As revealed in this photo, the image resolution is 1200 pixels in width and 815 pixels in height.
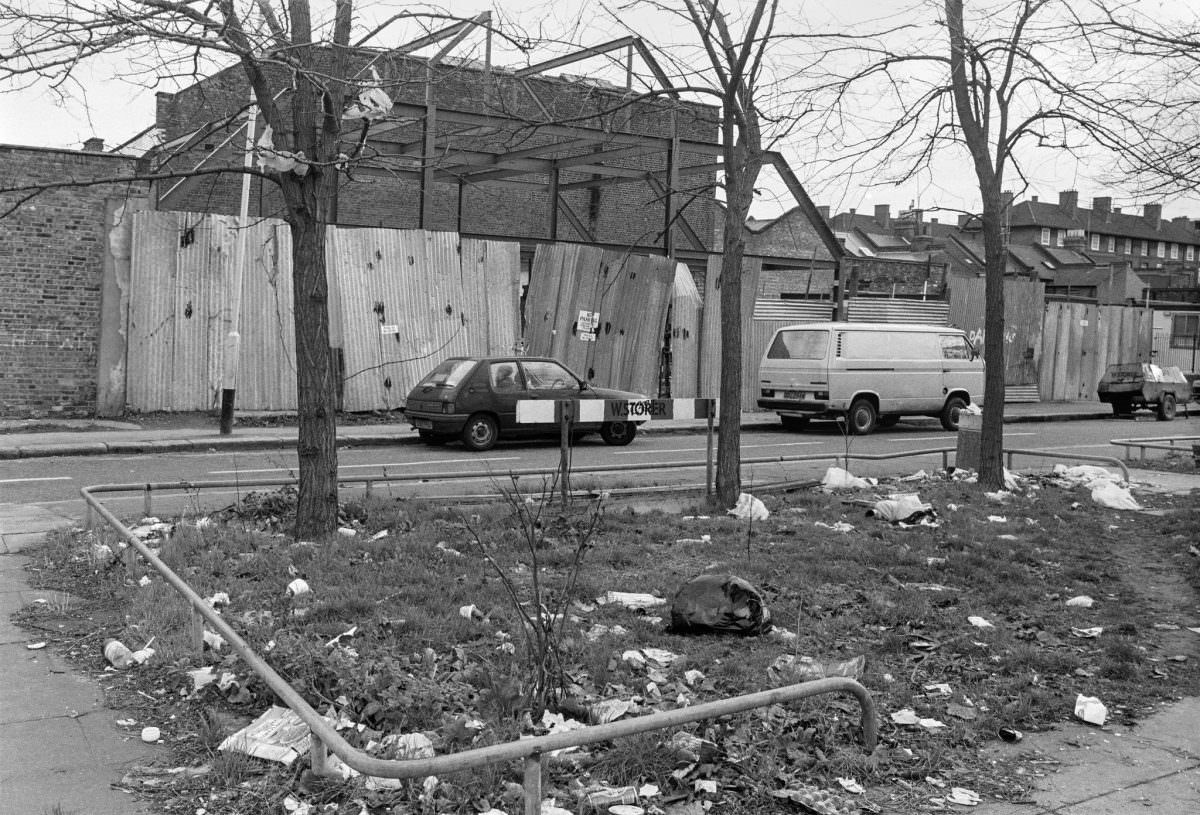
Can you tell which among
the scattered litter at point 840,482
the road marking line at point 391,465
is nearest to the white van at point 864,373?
the road marking line at point 391,465

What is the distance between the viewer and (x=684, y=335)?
23875 millimetres

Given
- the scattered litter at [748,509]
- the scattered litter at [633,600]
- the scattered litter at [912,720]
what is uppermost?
the scattered litter at [748,509]

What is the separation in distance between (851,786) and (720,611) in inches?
76.3

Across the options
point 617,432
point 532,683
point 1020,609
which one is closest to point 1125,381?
point 617,432

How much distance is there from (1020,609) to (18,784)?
5.91 meters

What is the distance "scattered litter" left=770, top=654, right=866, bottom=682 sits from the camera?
18.1 ft

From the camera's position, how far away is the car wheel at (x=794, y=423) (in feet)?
74.6

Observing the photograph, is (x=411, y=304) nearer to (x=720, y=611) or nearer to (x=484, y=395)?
(x=484, y=395)

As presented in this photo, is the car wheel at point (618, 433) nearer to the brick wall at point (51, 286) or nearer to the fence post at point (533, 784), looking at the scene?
the brick wall at point (51, 286)

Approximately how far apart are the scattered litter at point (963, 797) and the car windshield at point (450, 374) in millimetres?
12600

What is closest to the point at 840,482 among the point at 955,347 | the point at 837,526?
the point at 837,526

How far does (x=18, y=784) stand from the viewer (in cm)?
432

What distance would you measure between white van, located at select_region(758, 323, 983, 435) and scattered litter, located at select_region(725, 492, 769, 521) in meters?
10.8

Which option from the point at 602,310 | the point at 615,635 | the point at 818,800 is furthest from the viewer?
the point at 602,310
